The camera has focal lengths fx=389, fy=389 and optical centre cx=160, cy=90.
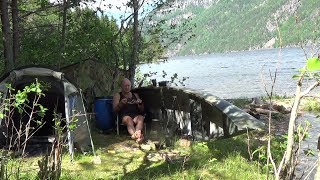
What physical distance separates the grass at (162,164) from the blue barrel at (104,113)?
1.13 meters

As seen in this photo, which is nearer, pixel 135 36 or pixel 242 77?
pixel 135 36

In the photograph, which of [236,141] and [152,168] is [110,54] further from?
[152,168]

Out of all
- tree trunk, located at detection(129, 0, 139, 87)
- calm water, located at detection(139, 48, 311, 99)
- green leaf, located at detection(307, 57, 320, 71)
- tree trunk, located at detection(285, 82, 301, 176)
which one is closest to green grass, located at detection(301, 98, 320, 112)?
calm water, located at detection(139, 48, 311, 99)

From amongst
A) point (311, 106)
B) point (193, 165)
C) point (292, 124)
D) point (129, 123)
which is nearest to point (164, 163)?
point (193, 165)

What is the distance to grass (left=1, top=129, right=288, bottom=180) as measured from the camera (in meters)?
5.73

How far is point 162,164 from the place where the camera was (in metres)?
A: 6.30

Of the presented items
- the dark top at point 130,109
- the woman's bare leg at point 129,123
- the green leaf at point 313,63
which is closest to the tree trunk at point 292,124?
the green leaf at point 313,63

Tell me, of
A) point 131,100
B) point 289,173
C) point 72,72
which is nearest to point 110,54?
point 72,72

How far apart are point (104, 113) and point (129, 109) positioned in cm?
73

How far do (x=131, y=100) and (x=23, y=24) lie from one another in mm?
9512

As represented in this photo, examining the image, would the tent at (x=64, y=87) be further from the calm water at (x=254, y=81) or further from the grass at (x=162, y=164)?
the calm water at (x=254, y=81)

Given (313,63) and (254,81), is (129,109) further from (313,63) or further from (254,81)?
(254,81)

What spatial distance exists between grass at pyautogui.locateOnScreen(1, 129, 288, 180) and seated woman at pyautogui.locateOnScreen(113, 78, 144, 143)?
50 cm

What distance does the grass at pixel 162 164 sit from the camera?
5.73 meters
